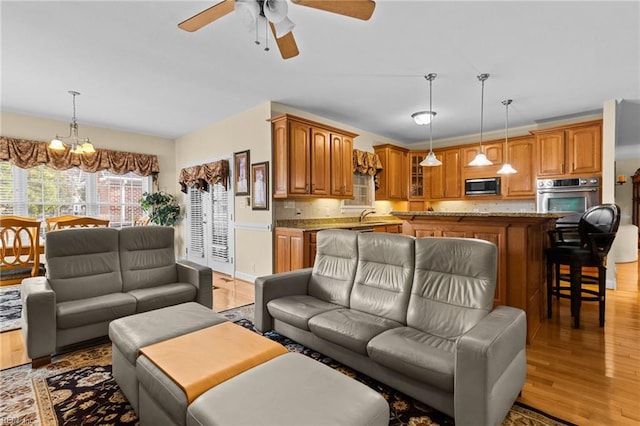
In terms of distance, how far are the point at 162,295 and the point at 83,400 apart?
3.64ft

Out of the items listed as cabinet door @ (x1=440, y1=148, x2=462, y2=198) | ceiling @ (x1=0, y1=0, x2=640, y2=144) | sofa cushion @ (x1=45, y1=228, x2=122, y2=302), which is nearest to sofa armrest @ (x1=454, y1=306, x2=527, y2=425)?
ceiling @ (x1=0, y1=0, x2=640, y2=144)

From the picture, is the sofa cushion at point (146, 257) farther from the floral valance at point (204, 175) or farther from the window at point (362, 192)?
the window at point (362, 192)

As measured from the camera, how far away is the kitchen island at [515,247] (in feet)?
9.30

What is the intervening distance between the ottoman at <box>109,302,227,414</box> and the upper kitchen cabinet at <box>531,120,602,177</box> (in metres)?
5.85

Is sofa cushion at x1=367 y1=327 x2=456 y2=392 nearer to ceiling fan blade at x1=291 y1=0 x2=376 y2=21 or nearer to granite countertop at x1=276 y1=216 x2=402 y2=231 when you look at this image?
ceiling fan blade at x1=291 y1=0 x2=376 y2=21

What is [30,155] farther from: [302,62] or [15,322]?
[302,62]

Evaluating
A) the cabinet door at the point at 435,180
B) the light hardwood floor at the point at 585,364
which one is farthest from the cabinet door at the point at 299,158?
the cabinet door at the point at 435,180

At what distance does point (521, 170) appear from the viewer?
19.1ft

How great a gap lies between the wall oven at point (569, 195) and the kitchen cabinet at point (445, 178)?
5.00 ft

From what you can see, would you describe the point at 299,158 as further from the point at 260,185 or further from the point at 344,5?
the point at 344,5

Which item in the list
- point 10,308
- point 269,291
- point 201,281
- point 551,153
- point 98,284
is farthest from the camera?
point 551,153

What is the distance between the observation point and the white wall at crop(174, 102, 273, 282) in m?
4.89

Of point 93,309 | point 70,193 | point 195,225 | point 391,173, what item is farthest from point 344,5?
point 70,193

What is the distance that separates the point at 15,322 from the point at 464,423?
4442 millimetres
